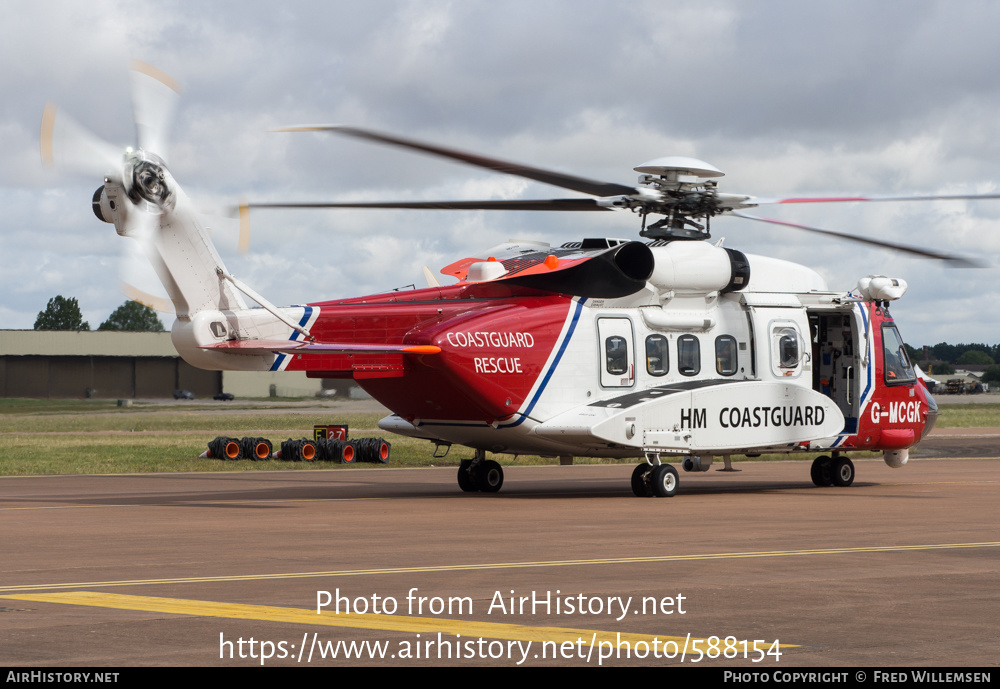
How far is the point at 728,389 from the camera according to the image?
23.9 m

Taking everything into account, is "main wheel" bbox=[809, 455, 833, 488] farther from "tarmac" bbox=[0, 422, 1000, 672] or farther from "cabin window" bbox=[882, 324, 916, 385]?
"tarmac" bbox=[0, 422, 1000, 672]

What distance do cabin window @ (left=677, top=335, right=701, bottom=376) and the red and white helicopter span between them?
0.03 meters

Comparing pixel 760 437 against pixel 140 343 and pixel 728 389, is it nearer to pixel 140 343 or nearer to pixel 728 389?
pixel 728 389

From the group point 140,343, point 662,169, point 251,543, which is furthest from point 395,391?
point 140,343

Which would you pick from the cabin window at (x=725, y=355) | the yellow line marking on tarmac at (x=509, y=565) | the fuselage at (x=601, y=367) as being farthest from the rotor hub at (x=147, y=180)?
the cabin window at (x=725, y=355)

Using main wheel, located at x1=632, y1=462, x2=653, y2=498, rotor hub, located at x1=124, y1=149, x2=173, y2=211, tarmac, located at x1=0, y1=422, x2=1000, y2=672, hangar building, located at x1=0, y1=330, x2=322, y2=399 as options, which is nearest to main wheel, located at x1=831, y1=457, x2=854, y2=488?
tarmac, located at x1=0, y1=422, x2=1000, y2=672

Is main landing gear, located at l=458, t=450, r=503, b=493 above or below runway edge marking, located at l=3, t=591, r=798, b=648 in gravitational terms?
above

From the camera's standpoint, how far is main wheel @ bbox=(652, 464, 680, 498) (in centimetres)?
2305

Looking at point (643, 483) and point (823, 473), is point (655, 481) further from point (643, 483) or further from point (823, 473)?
point (823, 473)

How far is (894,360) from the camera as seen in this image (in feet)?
89.8

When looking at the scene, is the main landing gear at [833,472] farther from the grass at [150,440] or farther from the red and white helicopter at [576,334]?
the grass at [150,440]

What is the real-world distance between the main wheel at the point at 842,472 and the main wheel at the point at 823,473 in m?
0.07

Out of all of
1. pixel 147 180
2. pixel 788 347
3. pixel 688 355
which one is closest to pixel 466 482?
pixel 688 355

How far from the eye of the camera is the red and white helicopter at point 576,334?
2048 centimetres
